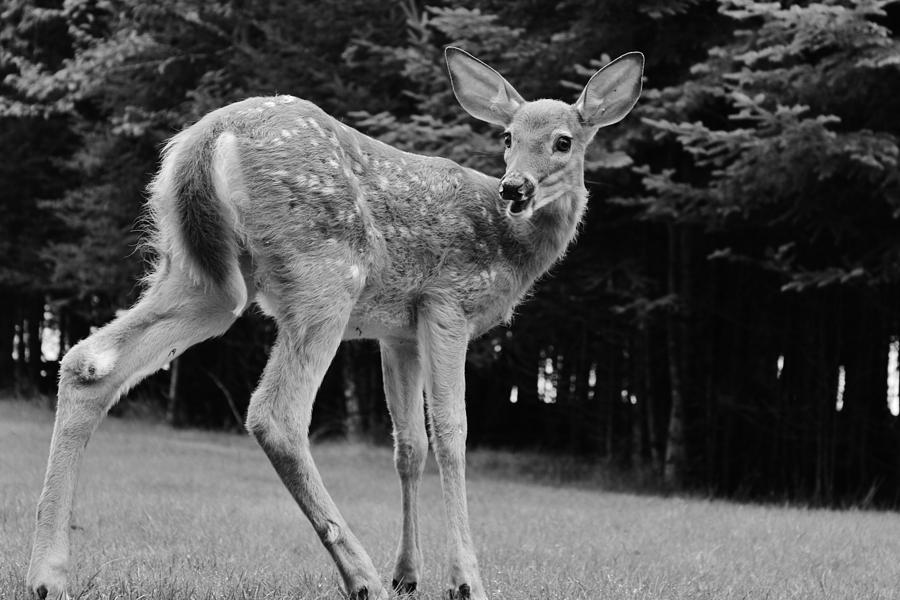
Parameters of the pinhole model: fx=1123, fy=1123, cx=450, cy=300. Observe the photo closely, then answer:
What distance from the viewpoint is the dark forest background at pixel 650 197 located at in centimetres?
880

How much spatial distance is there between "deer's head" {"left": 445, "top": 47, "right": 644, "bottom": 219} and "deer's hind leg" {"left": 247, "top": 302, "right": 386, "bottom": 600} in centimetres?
95

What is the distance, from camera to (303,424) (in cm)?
379

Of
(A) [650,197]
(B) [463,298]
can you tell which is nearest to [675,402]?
(A) [650,197]

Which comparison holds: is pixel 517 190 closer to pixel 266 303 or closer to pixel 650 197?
pixel 266 303

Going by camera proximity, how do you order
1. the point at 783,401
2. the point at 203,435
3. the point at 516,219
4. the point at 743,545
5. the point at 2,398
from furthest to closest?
the point at 2,398 < the point at 203,435 < the point at 783,401 < the point at 743,545 < the point at 516,219

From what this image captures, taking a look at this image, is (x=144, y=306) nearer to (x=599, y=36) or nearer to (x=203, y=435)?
(x=599, y=36)

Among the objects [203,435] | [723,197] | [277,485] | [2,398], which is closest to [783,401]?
[723,197]

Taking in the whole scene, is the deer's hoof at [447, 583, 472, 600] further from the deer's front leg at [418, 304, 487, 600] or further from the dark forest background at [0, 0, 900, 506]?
the dark forest background at [0, 0, 900, 506]

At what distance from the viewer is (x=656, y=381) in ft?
42.3

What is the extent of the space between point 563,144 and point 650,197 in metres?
5.26

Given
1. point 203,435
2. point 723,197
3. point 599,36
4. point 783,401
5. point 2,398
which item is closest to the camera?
point 723,197

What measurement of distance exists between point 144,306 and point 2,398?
1622 centimetres

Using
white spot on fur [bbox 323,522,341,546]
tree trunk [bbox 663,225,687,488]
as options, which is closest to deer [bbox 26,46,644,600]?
white spot on fur [bbox 323,522,341,546]

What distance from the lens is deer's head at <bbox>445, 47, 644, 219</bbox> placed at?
15.0ft
